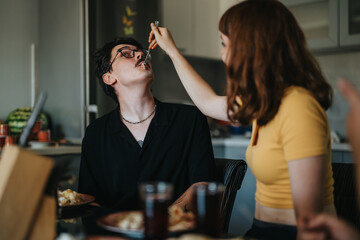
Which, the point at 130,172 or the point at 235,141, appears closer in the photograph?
the point at 130,172

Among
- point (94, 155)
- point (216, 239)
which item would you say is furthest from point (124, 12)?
point (216, 239)

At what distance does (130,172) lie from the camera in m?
1.85

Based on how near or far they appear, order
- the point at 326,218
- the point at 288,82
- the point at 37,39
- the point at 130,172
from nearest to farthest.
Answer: the point at 326,218 → the point at 288,82 → the point at 130,172 → the point at 37,39

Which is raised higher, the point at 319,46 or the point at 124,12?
the point at 124,12

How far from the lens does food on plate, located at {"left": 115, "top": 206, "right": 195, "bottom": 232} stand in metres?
0.97

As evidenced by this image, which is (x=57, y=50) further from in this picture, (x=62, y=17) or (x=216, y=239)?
(x=216, y=239)

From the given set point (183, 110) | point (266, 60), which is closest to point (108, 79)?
point (183, 110)

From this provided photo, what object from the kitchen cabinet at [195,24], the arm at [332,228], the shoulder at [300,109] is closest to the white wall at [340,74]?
the kitchen cabinet at [195,24]

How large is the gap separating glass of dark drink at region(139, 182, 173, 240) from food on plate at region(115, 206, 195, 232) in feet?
0.44

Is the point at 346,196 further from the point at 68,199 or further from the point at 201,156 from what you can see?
the point at 68,199

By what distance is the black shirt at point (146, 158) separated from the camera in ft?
6.02

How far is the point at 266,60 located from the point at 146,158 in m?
0.87

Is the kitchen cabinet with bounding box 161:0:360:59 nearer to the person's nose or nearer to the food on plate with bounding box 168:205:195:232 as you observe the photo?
the person's nose

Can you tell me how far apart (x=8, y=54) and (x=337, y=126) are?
295 cm
